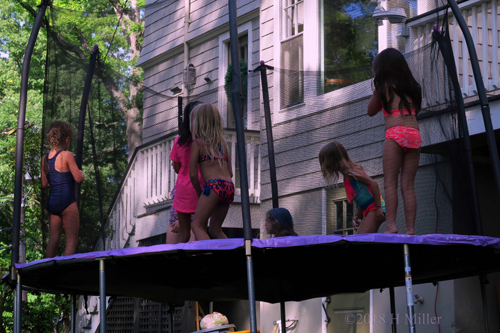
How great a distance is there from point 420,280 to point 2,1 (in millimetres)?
22780

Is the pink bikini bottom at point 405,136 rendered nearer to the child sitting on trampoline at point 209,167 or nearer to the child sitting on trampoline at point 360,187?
the child sitting on trampoline at point 360,187

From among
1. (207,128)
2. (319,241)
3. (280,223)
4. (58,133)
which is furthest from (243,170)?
(58,133)

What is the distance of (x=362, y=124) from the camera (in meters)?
5.64

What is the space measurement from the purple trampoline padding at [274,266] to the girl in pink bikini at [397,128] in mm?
331

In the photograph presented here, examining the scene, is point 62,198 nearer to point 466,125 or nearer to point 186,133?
point 186,133

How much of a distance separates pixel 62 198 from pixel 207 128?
1.73 m

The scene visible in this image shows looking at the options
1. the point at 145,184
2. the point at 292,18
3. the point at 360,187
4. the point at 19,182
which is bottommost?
the point at 360,187

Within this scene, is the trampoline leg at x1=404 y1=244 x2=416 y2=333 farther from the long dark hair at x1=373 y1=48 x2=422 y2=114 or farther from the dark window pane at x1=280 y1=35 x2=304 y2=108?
the dark window pane at x1=280 y1=35 x2=304 y2=108

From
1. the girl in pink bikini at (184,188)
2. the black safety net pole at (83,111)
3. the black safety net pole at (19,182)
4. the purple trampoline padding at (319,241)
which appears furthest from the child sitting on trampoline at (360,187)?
the black safety net pole at (19,182)

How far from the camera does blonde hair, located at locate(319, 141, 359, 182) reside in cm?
500

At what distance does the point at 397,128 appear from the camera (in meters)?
4.61

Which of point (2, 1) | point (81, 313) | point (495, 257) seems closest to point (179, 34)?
point (81, 313)

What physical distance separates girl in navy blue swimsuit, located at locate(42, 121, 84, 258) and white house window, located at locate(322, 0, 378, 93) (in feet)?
7.87

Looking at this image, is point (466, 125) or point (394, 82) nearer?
point (394, 82)
